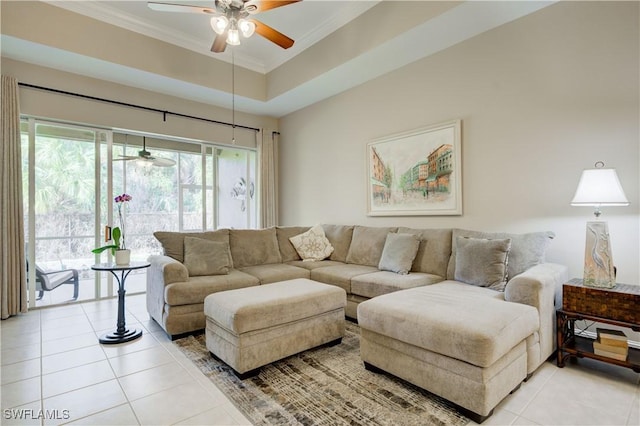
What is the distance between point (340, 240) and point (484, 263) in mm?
1914

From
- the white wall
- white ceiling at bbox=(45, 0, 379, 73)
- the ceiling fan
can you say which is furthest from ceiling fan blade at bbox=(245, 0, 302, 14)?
the white wall

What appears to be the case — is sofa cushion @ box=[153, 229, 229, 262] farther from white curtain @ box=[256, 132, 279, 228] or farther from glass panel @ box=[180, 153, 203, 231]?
white curtain @ box=[256, 132, 279, 228]

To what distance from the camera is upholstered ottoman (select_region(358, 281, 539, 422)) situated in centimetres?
161

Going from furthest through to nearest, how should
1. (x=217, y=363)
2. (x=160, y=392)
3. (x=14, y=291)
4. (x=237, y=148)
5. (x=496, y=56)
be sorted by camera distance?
A: 1. (x=237, y=148)
2. (x=14, y=291)
3. (x=496, y=56)
4. (x=217, y=363)
5. (x=160, y=392)

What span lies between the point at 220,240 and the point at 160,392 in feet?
6.24

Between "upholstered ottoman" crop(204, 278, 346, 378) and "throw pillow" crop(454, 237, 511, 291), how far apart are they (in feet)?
3.61

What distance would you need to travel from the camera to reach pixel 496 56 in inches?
120

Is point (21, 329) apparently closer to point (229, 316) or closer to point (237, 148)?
point (229, 316)

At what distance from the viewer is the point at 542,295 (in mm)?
2094

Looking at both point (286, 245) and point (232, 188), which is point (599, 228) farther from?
point (232, 188)

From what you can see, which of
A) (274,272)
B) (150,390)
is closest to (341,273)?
(274,272)

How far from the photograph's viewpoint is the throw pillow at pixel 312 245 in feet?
13.8

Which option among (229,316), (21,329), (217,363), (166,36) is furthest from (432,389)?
(166,36)

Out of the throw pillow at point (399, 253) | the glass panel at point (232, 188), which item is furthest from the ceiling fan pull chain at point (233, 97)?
the throw pillow at point (399, 253)
